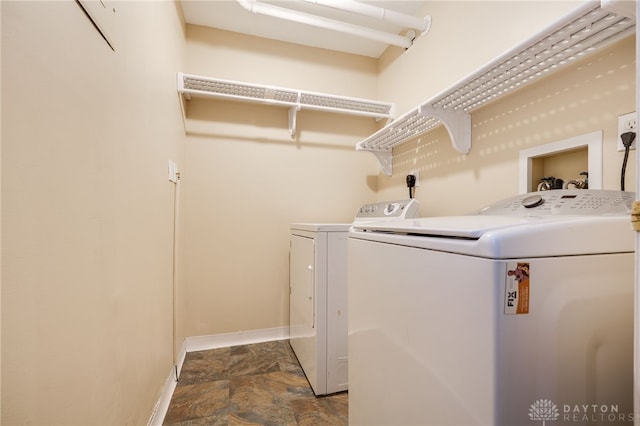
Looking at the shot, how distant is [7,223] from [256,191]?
1.91 metres

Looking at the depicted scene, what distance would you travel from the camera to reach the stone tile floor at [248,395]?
148 cm

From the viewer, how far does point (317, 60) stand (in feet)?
8.36

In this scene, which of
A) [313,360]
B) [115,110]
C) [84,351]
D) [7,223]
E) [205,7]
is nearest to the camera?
[7,223]

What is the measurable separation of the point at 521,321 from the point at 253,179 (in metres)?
2.18

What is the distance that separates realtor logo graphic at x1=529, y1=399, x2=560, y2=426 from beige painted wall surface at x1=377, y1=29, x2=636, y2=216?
84 centimetres

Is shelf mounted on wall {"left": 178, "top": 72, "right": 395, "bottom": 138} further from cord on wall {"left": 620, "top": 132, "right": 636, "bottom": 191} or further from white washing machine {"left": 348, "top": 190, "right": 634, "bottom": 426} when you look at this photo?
white washing machine {"left": 348, "top": 190, "right": 634, "bottom": 426}

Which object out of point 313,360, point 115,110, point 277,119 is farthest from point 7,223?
point 277,119

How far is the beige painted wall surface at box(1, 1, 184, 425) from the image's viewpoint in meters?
0.52

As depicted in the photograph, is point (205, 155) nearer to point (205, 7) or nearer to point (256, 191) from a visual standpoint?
point (256, 191)

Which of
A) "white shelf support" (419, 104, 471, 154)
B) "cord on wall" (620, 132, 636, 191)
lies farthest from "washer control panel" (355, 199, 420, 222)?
"cord on wall" (620, 132, 636, 191)

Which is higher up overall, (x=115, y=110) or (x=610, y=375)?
(x=115, y=110)

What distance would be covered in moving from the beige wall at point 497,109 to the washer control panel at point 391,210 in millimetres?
232

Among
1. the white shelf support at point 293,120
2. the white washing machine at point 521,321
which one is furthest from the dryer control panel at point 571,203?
the white shelf support at point 293,120

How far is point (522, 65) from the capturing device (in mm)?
1120
